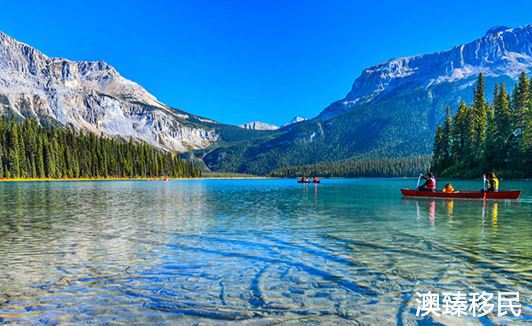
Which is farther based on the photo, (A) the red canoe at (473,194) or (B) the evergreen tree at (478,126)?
(B) the evergreen tree at (478,126)

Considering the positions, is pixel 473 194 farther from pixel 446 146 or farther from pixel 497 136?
pixel 446 146

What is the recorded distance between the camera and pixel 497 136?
305 ft

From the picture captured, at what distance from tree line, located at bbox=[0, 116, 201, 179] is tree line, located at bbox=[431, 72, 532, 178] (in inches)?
6638

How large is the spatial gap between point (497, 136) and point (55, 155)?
17844 centimetres

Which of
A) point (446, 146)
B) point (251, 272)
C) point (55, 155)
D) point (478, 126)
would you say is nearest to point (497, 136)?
point (478, 126)

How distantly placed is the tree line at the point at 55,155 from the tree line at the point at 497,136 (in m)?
169

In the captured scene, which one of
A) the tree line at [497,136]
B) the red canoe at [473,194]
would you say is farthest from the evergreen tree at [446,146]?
the red canoe at [473,194]

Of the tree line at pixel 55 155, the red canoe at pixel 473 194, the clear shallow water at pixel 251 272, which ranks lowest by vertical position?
the clear shallow water at pixel 251 272

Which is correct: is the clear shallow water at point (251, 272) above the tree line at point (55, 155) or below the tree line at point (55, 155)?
below

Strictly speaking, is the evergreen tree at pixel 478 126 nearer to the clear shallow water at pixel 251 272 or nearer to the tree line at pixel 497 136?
the tree line at pixel 497 136

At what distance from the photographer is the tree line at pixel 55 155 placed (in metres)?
132

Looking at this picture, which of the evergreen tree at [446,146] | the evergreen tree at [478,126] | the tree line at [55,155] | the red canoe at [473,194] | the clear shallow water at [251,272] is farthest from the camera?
the tree line at [55,155]

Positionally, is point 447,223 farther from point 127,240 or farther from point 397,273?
point 127,240

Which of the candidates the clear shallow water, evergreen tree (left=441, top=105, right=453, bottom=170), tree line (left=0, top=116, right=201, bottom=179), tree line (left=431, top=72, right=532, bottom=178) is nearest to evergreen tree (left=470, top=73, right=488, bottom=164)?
tree line (left=431, top=72, right=532, bottom=178)
